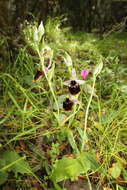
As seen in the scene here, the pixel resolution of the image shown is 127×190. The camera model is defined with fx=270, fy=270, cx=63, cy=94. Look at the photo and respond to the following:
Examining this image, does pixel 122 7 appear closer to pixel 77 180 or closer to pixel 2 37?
pixel 2 37

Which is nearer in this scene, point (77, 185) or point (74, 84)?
point (77, 185)

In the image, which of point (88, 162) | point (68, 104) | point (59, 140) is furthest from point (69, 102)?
point (88, 162)

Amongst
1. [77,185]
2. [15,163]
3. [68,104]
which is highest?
[68,104]

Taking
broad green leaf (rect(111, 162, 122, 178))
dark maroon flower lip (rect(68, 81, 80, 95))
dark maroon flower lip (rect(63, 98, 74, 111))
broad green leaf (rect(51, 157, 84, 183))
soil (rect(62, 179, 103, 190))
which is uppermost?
dark maroon flower lip (rect(68, 81, 80, 95))

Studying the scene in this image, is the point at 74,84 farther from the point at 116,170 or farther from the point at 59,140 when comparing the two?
the point at 116,170

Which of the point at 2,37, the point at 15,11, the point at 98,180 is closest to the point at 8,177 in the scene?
the point at 98,180

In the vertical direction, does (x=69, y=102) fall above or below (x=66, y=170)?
above

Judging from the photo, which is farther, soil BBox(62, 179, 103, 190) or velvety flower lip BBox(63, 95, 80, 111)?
velvety flower lip BBox(63, 95, 80, 111)

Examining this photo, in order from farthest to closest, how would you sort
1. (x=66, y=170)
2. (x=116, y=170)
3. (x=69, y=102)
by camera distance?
(x=69, y=102)
(x=116, y=170)
(x=66, y=170)

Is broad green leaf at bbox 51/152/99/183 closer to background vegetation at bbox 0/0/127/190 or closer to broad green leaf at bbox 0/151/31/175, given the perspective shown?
background vegetation at bbox 0/0/127/190

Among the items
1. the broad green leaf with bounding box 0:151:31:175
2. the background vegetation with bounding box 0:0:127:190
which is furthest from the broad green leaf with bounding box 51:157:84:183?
the broad green leaf with bounding box 0:151:31:175

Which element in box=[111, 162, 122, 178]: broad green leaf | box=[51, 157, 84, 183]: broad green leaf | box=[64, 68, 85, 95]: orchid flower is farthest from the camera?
box=[64, 68, 85, 95]: orchid flower
